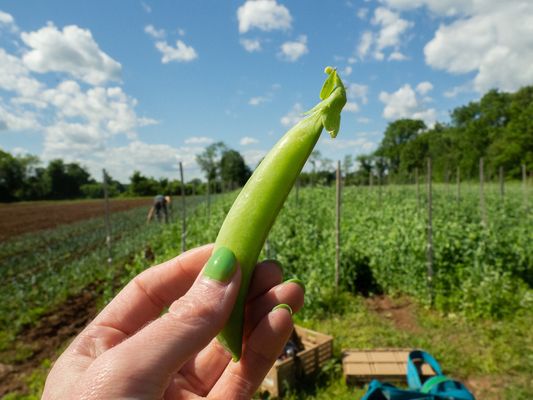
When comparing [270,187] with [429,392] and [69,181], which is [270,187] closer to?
[429,392]

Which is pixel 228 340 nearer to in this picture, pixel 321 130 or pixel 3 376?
pixel 321 130

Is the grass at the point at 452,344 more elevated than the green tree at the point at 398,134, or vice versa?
the green tree at the point at 398,134

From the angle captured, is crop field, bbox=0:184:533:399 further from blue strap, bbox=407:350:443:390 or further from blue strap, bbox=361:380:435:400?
blue strap, bbox=361:380:435:400

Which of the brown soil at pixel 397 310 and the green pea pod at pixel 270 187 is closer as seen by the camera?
the green pea pod at pixel 270 187

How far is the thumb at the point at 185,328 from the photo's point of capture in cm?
126

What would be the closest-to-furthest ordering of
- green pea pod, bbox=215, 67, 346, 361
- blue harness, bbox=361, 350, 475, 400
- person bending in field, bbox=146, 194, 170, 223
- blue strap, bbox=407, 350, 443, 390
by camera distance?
green pea pod, bbox=215, 67, 346, 361 → blue harness, bbox=361, 350, 475, 400 → blue strap, bbox=407, 350, 443, 390 → person bending in field, bbox=146, 194, 170, 223

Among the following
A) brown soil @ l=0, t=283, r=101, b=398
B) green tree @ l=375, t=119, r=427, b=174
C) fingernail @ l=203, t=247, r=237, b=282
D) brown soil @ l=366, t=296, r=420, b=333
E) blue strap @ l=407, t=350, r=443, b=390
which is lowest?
brown soil @ l=0, t=283, r=101, b=398

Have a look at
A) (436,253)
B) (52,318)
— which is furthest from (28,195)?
(436,253)

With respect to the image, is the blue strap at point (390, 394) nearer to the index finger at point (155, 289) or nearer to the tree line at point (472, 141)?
the index finger at point (155, 289)

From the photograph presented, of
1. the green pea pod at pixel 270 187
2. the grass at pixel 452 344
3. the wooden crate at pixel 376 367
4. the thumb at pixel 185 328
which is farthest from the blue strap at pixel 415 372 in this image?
the thumb at pixel 185 328

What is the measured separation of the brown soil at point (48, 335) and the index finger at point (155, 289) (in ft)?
13.7

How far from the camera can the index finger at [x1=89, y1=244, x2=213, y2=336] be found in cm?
203

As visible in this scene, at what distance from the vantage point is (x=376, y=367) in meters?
4.78

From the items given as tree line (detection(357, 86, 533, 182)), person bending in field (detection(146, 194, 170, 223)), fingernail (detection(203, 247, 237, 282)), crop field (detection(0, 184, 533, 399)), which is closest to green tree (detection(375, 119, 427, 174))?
tree line (detection(357, 86, 533, 182))
